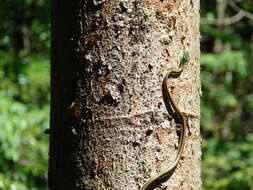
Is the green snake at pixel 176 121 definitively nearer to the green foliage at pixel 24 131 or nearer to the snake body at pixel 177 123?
the snake body at pixel 177 123

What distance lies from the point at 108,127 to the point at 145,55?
0.24m

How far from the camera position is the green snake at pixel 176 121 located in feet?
4.60

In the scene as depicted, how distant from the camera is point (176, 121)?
1.46 metres

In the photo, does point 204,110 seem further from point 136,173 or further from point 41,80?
point 136,173

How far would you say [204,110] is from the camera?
24.0 feet

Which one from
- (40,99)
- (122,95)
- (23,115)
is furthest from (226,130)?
(122,95)

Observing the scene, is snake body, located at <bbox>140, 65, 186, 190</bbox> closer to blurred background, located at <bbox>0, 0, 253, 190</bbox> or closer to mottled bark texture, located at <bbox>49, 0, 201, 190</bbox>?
mottled bark texture, located at <bbox>49, 0, 201, 190</bbox>

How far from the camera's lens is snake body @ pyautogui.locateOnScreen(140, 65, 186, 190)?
1.40 m

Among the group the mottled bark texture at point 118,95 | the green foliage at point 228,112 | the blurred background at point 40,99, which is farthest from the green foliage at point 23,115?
the mottled bark texture at point 118,95

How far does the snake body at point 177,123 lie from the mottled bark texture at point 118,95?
1cm

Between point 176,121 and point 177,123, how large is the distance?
0.01 meters

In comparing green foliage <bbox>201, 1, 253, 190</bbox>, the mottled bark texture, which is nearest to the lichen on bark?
the mottled bark texture

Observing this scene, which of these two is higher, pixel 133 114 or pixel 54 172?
pixel 133 114

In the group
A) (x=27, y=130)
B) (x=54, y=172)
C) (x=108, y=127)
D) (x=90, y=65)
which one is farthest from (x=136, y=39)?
(x=27, y=130)
